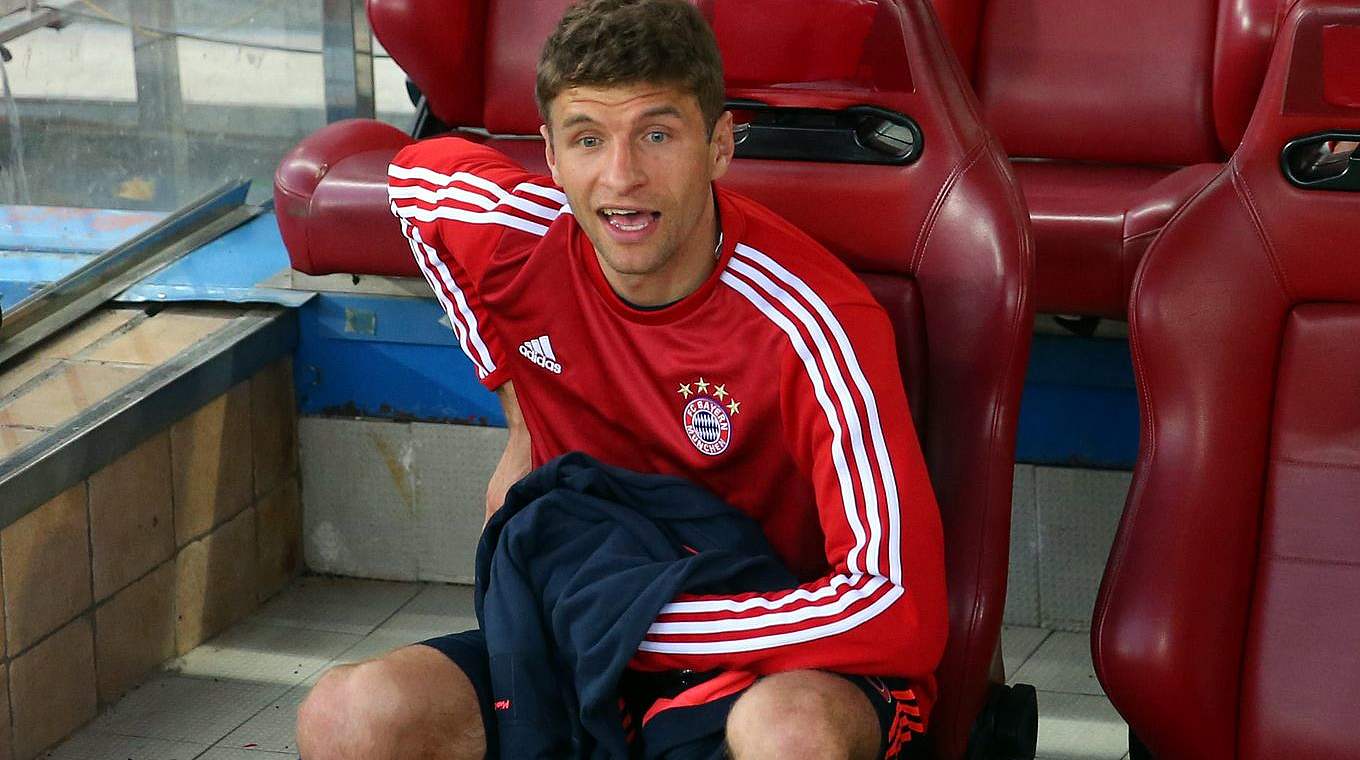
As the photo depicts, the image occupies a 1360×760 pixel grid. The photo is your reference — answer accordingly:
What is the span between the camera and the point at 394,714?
4.76 feet

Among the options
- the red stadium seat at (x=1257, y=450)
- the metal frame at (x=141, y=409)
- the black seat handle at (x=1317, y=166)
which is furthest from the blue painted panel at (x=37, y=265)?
the black seat handle at (x=1317, y=166)

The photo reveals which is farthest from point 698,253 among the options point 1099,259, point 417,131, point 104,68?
point 104,68

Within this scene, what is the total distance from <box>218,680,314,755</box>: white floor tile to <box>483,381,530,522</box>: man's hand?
2.03 feet

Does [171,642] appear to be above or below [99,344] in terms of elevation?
below

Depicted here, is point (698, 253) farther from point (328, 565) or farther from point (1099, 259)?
point (328, 565)

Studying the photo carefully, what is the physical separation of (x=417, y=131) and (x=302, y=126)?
32cm

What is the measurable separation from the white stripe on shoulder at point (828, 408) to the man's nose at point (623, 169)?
14cm

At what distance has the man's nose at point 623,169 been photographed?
1.52 metres

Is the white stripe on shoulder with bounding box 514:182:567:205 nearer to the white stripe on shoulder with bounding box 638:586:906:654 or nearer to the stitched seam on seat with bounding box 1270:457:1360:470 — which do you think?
the white stripe on shoulder with bounding box 638:586:906:654

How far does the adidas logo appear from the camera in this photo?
1.69 m

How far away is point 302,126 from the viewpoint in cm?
320

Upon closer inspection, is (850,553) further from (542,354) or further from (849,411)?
(542,354)

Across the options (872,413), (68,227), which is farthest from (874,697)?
(68,227)

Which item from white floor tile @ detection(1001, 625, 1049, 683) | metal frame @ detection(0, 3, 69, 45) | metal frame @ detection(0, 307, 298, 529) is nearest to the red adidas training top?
metal frame @ detection(0, 307, 298, 529)
